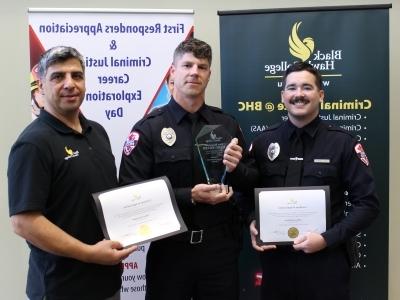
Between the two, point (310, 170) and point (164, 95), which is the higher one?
point (164, 95)

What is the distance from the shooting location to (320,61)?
9.29 feet

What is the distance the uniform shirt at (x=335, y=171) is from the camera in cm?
213

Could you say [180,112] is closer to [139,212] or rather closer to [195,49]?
[195,49]

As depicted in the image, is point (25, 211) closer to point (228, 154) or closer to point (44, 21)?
point (228, 154)

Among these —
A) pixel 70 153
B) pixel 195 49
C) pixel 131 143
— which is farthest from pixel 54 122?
pixel 195 49

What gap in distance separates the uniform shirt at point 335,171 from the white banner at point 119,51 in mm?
1047

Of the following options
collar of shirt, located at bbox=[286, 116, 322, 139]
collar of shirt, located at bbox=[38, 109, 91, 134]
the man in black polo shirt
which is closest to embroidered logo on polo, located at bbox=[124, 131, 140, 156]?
the man in black polo shirt

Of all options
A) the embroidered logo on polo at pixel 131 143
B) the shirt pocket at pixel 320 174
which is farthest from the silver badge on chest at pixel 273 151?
the embroidered logo on polo at pixel 131 143

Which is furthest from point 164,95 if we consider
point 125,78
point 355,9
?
point 355,9

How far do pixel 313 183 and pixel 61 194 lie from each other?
50.7 inches

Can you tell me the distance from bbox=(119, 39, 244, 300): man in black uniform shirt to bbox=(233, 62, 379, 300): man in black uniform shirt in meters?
0.21

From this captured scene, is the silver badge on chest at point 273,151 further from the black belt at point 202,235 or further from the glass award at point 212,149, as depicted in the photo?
the black belt at point 202,235

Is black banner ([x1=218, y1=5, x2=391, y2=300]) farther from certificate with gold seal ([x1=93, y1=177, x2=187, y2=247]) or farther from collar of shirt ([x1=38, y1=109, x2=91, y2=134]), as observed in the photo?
collar of shirt ([x1=38, y1=109, x2=91, y2=134])

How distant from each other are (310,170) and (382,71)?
109 cm
